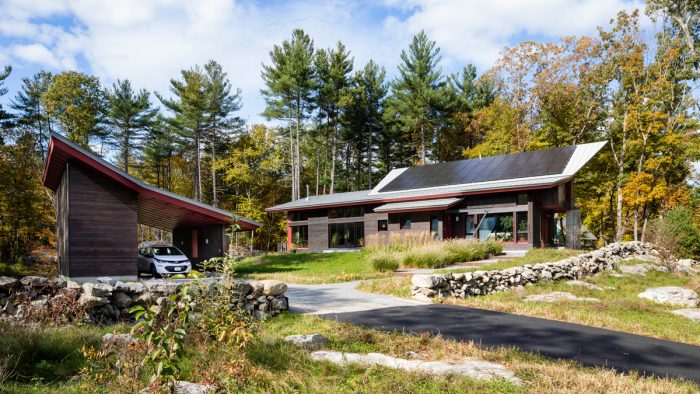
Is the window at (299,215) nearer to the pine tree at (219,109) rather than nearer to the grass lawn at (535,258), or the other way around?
the pine tree at (219,109)

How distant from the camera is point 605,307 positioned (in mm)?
9711

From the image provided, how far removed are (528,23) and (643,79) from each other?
8908 millimetres

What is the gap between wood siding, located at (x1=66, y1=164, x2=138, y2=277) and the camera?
13773 millimetres

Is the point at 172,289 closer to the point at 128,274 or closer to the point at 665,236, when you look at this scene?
the point at 128,274

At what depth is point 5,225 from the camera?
2200 centimetres

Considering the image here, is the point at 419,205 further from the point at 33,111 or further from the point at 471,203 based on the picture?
the point at 33,111

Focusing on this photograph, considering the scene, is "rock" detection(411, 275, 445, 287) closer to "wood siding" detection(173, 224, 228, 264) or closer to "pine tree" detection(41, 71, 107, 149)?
"wood siding" detection(173, 224, 228, 264)

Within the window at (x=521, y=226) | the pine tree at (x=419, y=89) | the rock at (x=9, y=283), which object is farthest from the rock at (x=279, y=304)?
the pine tree at (x=419, y=89)

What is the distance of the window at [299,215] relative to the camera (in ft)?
102

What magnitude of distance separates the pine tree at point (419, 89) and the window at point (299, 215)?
38.0ft

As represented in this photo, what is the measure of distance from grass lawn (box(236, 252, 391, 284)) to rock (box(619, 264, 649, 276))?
8.58 metres

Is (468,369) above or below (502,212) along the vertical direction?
below

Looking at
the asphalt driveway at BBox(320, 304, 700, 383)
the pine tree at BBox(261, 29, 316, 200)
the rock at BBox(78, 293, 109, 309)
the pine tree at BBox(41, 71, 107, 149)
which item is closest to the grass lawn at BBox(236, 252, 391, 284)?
the asphalt driveway at BBox(320, 304, 700, 383)

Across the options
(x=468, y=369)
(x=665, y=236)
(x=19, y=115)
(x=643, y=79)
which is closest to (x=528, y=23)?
(x=643, y=79)
